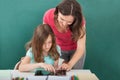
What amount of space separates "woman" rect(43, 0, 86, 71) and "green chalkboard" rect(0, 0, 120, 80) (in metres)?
A: 0.69

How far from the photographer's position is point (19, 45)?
3.12 metres

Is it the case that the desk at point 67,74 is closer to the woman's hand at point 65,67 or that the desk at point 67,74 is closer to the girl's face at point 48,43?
the woman's hand at point 65,67

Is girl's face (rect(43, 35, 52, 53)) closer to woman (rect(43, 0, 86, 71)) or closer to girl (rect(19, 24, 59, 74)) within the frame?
girl (rect(19, 24, 59, 74))

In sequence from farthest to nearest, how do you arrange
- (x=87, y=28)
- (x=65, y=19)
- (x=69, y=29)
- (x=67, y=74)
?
(x=87, y=28), (x=69, y=29), (x=65, y=19), (x=67, y=74)

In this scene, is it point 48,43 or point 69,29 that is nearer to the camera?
point 48,43

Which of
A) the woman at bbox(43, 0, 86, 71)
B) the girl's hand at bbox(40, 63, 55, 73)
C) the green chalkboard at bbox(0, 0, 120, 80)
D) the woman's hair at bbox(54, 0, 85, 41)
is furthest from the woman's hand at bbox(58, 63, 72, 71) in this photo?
the green chalkboard at bbox(0, 0, 120, 80)

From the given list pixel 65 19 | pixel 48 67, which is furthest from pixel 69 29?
pixel 48 67

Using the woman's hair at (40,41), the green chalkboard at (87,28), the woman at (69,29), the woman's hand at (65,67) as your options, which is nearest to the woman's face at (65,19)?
the woman at (69,29)

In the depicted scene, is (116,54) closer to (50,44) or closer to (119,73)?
(119,73)

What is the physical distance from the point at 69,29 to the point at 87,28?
0.86 metres

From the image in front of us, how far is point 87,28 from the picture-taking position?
3152 mm

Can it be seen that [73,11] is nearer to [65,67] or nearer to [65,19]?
[65,19]

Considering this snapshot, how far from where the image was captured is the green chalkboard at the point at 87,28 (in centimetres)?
307

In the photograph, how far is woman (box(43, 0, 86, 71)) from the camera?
2070mm
